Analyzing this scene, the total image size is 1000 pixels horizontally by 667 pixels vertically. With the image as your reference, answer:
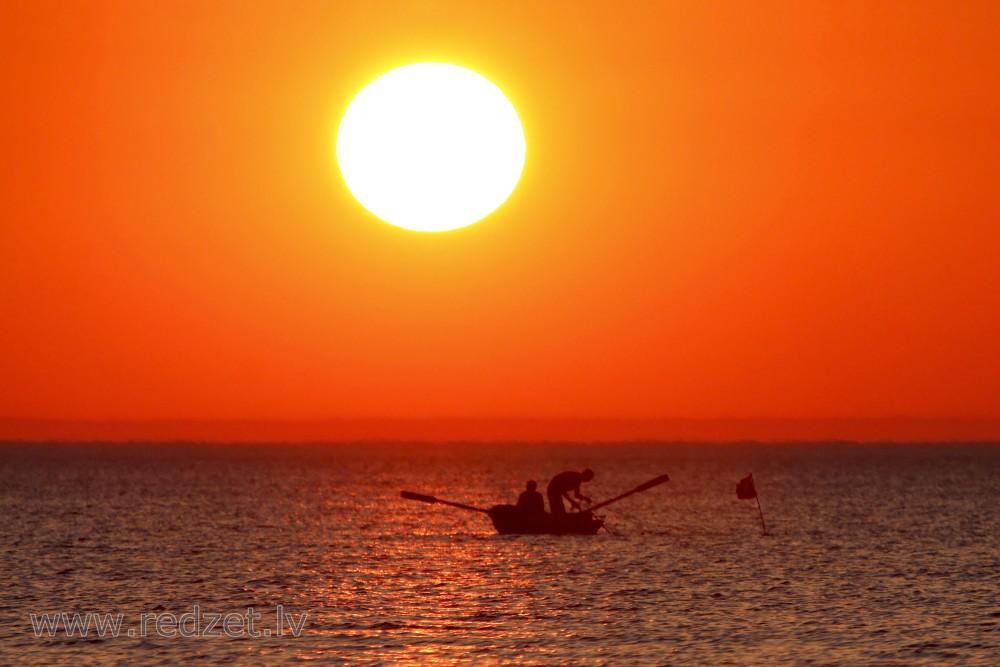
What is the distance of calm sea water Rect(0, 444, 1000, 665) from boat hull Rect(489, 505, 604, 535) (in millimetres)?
715

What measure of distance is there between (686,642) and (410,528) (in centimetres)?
4151

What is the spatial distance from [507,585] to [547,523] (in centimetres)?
1384

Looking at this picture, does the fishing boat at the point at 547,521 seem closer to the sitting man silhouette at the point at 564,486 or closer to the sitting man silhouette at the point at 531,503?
the sitting man silhouette at the point at 531,503

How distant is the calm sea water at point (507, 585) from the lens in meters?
34.2

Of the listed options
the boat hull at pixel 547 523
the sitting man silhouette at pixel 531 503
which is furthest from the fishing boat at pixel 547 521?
the sitting man silhouette at pixel 531 503

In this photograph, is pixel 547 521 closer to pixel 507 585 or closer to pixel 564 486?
pixel 564 486

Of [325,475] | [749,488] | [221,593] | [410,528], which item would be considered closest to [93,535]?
[410,528]

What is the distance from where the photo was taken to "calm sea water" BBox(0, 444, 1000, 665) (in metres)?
34.2

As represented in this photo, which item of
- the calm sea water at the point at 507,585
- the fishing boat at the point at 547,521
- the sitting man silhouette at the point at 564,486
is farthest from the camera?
the fishing boat at the point at 547,521

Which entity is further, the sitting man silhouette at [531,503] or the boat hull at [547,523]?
the sitting man silhouette at [531,503]

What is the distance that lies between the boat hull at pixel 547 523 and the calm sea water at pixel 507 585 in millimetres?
715

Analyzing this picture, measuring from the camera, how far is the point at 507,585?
47031 millimetres

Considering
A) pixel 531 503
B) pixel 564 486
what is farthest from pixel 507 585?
pixel 531 503

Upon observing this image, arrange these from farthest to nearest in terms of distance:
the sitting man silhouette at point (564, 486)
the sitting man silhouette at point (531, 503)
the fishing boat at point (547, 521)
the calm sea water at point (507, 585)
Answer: the sitting man silhouette at point (531, 503)
the fishing boat at point (547, 521)
the sitting man silhouette at point (564, 486)
the calm sea water at point (507, 585)
